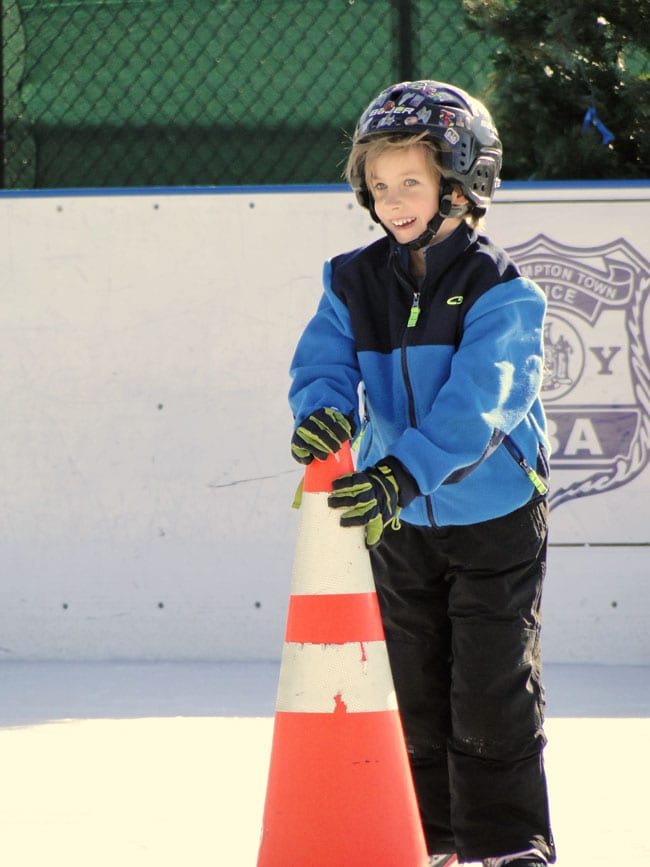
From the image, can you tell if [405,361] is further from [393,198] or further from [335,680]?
[335,680]

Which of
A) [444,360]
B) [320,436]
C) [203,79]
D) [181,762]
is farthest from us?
[203,79]

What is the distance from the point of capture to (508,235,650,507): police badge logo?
4.60 meters

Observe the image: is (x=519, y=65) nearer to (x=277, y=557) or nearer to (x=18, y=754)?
(x=277, y=557)

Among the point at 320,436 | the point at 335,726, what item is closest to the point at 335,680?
the point at 335,726

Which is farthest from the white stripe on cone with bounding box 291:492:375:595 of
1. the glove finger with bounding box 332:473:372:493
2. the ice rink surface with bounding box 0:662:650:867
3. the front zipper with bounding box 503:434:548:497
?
the ice rink surface with bounding box 0:662:650:867

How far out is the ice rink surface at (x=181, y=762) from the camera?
9.12ft

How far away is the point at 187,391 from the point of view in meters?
4.69

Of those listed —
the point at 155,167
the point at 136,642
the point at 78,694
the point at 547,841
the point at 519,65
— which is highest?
the point at 519,65

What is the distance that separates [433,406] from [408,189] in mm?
412

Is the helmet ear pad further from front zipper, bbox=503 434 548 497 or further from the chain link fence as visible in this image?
the chain link fence

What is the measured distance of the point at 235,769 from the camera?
334cm

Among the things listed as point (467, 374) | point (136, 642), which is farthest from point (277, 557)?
point (467, 374)

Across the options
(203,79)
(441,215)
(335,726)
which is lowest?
A: (335,726)

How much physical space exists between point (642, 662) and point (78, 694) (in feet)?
5.87
